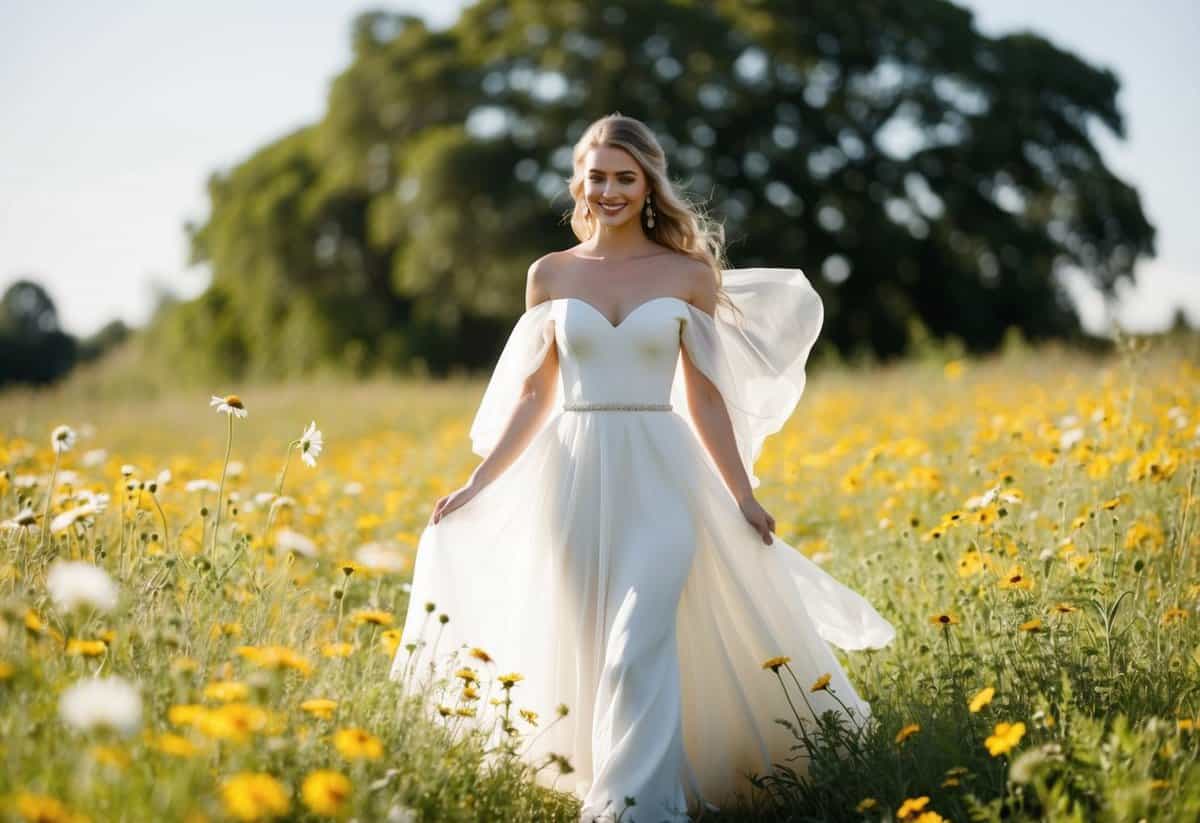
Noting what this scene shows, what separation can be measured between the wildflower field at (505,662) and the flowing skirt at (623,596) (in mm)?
116

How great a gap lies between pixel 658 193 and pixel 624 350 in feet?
2.18

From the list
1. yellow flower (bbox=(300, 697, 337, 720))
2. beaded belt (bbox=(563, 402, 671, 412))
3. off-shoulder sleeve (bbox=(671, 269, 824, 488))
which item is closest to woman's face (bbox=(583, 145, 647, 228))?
off-shoulder sleeve (bbox=(671, 269, 824, 488))

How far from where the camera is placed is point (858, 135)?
25.0 m

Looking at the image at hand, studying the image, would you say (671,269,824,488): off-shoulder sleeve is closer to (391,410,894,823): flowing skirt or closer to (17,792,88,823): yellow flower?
(391,410,894,823): flowing skirt

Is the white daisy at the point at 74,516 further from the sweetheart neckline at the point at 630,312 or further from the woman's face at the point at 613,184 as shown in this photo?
the woman's face at the point at 613,184

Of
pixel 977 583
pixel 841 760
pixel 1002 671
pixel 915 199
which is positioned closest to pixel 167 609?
pixel 841 760

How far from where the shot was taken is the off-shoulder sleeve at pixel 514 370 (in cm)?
367

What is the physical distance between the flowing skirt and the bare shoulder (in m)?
0.42

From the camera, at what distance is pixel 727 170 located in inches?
940

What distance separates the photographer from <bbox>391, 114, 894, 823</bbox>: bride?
10.9 feet

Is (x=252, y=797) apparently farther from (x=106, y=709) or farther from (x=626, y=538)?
(x=626, y=538)

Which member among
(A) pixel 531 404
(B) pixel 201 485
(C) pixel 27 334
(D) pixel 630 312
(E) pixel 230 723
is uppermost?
(D) pixel 630 312

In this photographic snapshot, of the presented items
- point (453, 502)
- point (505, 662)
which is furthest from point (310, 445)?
point (505, 662)

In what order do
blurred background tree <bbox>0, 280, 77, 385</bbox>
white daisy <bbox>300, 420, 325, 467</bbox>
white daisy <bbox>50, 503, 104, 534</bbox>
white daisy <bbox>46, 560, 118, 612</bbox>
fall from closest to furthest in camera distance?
white daisy <bbox>46, 560, 118, 612</bbox>, white daisy <bbox>50, 503, 104, 534</bbox>, white daisy <bbox>300, 420, 325, 467</bbox>, blurred background tree <bbox>0, 280, 77, 385</bbox>
